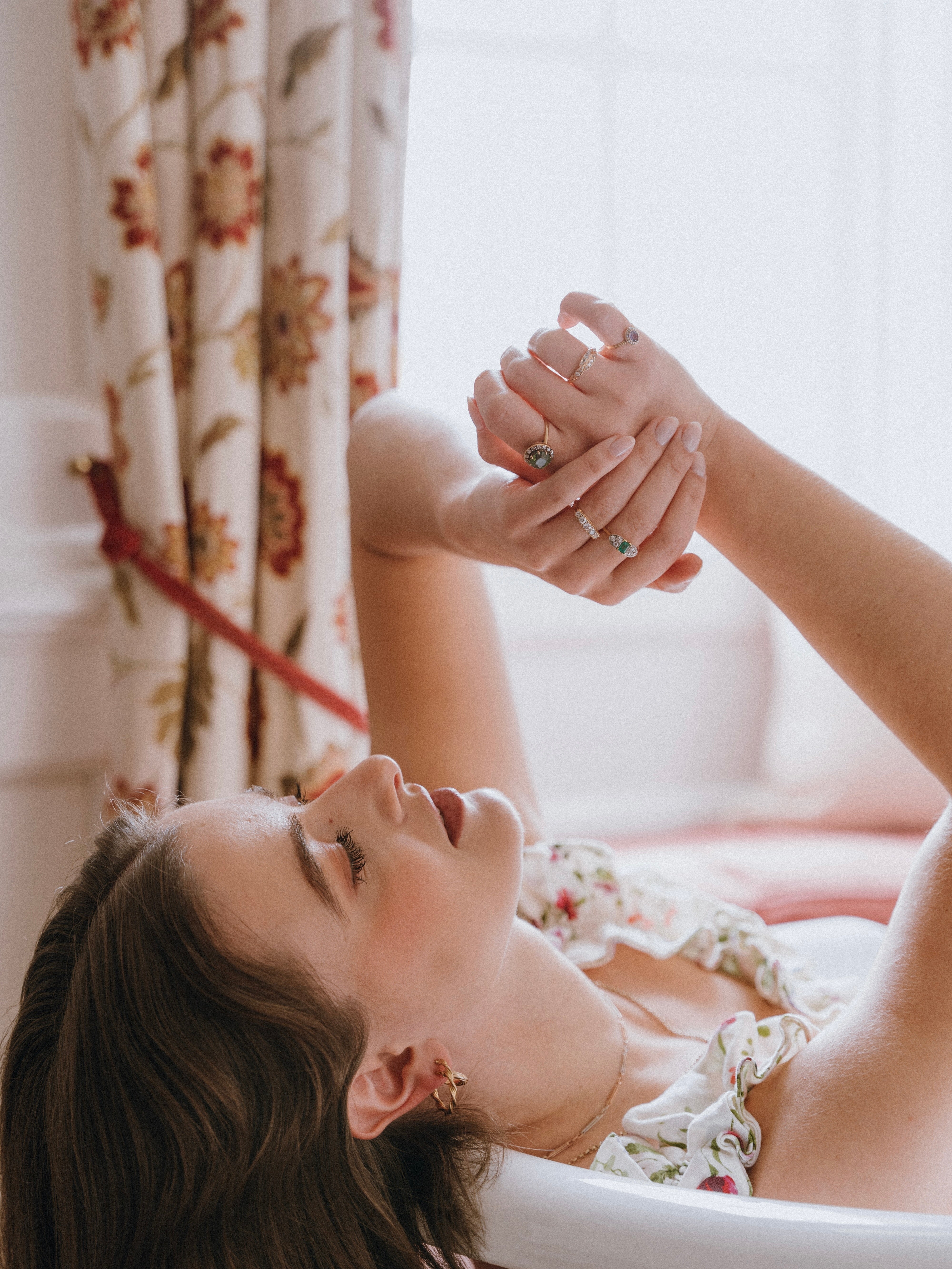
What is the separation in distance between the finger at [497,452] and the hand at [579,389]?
0.04 ft

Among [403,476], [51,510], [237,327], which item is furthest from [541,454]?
Result: [51,510]

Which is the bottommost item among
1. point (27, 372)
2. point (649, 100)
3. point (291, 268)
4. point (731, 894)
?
point (731, 894)

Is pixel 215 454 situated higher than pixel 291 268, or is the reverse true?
pixel 291 268

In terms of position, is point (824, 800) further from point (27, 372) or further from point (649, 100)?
point (27, 372)

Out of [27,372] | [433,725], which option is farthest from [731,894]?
[27,372]

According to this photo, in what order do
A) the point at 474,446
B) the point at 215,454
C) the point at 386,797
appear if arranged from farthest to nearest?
the point at 215,454 → the point at 474,446 → the point at 386,797

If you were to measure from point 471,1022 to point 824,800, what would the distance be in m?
1.37

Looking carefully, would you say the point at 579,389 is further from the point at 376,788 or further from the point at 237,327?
the point at 237,327

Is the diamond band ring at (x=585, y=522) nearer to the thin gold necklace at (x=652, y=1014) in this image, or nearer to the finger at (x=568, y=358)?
the finger at (x=568, y=358)

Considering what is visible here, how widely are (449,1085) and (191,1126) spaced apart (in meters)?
0.21

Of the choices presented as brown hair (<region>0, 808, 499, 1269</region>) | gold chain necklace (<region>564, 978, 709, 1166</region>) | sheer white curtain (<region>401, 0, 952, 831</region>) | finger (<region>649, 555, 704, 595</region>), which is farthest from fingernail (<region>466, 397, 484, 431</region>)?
sheer white curtain (<region>401, 0, 952, 831</region>)

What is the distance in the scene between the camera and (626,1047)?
107 centimetres

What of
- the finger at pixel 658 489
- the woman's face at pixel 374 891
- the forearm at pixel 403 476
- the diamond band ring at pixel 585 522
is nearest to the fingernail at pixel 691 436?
the finger at pixel 658 489

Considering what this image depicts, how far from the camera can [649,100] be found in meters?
2.22
